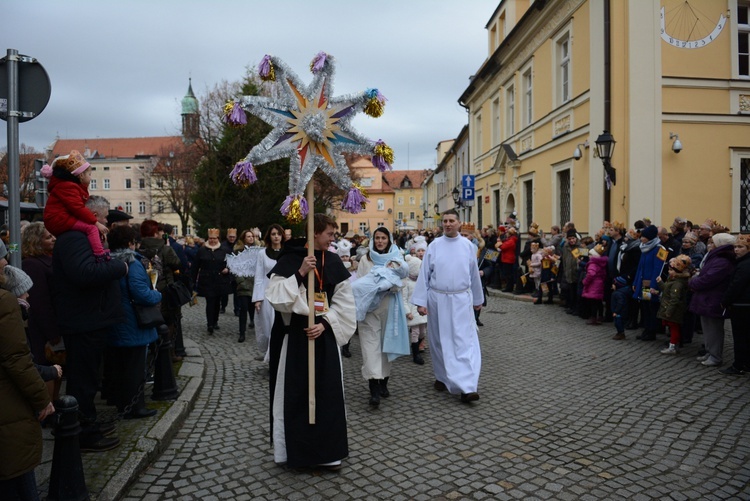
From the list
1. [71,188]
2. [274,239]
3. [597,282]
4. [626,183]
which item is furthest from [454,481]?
[626,183]

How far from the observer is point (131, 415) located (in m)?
5.09

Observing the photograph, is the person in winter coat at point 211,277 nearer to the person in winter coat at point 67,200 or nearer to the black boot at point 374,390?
the black boot at point 374,390

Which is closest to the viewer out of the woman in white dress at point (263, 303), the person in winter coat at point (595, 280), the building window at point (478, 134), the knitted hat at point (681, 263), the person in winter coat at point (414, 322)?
the woman in white dress at point (263, 303)

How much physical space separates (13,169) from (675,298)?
326 inches

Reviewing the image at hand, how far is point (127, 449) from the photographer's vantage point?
170 inches

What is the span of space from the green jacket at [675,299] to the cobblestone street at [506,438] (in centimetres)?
61

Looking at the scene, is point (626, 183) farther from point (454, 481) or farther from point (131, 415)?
point (131, 415)

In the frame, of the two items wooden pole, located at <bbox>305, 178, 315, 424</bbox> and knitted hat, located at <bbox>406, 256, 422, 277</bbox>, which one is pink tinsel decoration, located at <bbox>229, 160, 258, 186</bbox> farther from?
knitted hat, located at <bbox>406, 256, 422, 277</bbox>

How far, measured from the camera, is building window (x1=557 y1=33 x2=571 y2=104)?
1666 cm

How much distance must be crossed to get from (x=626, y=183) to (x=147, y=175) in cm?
4648

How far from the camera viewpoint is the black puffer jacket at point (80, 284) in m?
3.98

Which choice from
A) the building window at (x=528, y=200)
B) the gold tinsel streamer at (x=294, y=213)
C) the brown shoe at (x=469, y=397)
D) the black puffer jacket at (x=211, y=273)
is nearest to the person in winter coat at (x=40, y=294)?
the gold tinsel streamer at (x=294, y=213)

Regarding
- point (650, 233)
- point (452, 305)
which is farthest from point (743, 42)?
point (452, 305)

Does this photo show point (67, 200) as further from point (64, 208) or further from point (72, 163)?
point (72, 163)
